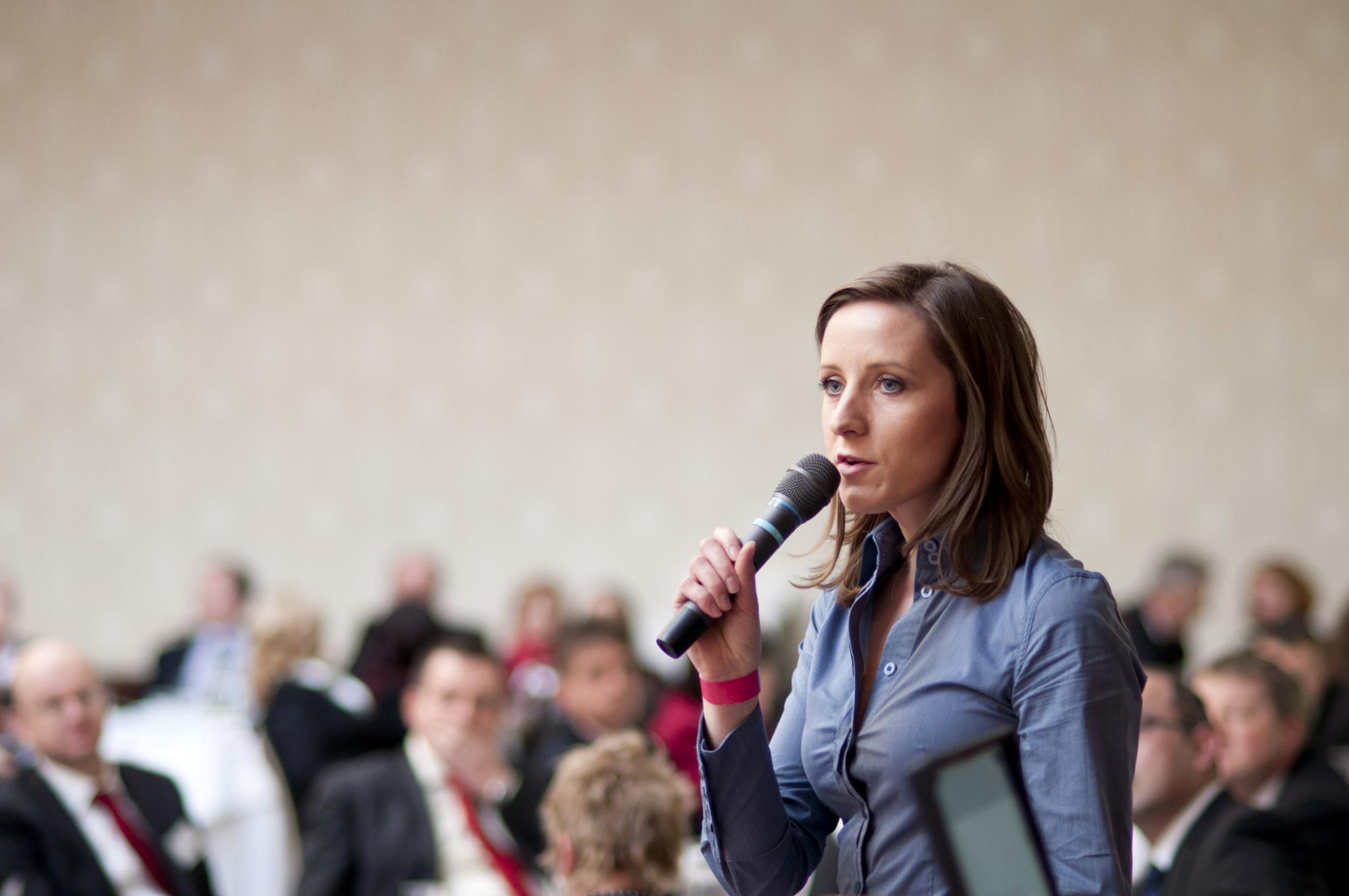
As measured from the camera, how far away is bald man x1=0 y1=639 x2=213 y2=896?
334 centimetres

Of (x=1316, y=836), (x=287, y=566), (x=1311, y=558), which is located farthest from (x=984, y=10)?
(x=1316, y=836)

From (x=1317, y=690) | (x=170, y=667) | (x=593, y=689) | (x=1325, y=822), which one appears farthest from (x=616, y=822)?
(x=170, y=667)

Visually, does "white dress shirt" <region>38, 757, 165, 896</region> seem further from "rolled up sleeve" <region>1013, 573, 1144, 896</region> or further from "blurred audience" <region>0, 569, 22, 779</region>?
"rolled up sleeve" <region>1013, 573, 1144, 896</region>

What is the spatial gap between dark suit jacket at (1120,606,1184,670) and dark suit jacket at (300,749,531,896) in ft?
13.3

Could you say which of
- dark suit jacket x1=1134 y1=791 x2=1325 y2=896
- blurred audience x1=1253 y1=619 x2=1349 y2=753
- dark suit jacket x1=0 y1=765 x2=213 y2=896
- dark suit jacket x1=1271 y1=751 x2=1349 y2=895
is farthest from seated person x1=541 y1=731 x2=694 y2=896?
blurred audience x1=1253 y1=619 x2=1349 y2=753

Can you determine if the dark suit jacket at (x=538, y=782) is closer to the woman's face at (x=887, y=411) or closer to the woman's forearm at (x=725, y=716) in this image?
the woman's forearm at (x=725, y=716)

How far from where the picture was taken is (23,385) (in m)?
9.38

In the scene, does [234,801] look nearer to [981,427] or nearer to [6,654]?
[6,654]

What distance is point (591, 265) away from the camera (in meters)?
9.02

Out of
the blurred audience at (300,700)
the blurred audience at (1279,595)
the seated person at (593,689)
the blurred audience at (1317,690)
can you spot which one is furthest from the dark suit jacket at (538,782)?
the blurred audience at (1279,595)

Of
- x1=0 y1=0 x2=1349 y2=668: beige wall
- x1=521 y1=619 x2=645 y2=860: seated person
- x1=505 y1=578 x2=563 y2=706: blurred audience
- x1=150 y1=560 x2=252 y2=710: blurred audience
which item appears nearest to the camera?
x1=521 y1=619 x2=645 y2=860: seated person

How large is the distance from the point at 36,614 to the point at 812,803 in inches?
349

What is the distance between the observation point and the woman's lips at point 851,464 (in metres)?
1.33

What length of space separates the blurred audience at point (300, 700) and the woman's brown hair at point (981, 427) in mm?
3838
